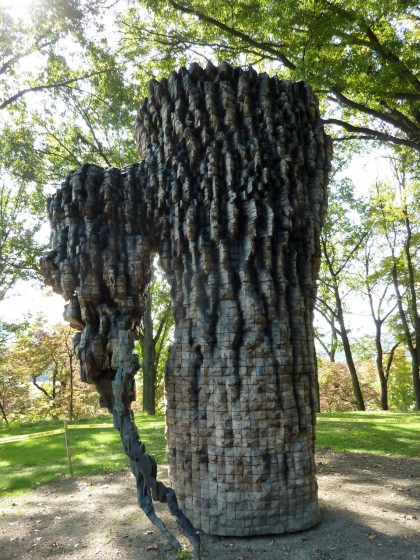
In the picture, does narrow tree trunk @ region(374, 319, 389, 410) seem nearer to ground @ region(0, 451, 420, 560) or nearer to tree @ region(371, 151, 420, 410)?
tree @ region(371, 151, 420, 410)

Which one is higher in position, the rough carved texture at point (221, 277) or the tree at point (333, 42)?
the tree at point (333, 42)

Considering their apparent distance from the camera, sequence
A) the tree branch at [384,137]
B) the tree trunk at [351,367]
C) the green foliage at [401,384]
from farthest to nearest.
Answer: the green foliage at [401,384], the tree trunk at [351,367], the tree branch at [384,137]

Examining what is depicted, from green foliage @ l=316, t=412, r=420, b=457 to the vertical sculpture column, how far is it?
17.1 feet

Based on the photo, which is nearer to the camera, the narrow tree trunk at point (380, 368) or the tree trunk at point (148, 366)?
the tree trunk at point (148, 366)

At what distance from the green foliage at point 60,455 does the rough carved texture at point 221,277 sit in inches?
153

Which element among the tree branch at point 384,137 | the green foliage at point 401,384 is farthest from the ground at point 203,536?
the green foliage at point 401,384

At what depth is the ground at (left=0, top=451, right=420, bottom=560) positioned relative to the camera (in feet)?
14.8

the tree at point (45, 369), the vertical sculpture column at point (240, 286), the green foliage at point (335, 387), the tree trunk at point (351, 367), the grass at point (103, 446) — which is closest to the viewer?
the vertical sculpture column at point (240, 286)

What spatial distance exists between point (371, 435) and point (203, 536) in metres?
7.75

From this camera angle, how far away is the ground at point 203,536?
451 cm

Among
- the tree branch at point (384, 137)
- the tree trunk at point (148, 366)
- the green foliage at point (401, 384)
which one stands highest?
the tree branch at point (384, 137)

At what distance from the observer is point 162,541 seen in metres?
4.82

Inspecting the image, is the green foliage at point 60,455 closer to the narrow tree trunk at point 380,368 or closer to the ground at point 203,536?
the ground at point 203,536

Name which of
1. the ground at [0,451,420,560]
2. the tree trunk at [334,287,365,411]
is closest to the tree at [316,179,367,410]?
the tree trunk at [334,287,365,411]
